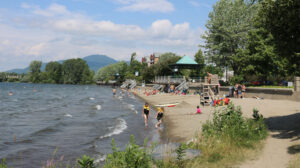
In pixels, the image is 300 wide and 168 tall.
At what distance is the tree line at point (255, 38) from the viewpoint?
11.5 metres

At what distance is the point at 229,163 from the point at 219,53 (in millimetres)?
36157

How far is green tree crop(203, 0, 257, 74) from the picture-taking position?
41188mm

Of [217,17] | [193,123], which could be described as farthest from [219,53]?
[193,123]

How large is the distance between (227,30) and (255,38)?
539 cm

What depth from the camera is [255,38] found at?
35688mm

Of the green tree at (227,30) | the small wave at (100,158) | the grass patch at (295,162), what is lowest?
the small wave at (100,158)

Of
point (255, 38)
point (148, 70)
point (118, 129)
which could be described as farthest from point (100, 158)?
point (148, 70)

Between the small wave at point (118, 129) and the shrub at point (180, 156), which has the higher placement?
the shrub at point (180, 156)

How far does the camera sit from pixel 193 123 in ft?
63.3

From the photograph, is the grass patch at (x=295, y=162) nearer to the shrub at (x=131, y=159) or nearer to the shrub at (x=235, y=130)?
the shrub at (x=235, y=130)

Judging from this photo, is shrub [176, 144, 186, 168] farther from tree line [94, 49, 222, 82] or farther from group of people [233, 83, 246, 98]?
tree line [94, 49, 222, 82]

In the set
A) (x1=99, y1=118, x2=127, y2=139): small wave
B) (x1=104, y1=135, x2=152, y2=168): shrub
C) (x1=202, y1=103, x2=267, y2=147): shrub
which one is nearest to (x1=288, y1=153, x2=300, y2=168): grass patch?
(x1=202, y1=103, x2=267, y2=147): shrub

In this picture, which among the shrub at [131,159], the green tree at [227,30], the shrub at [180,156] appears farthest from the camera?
the green tree at [227,30]

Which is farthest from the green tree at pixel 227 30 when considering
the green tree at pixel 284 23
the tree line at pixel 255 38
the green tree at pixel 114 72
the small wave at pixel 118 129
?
the green tree at pixel 114 72
